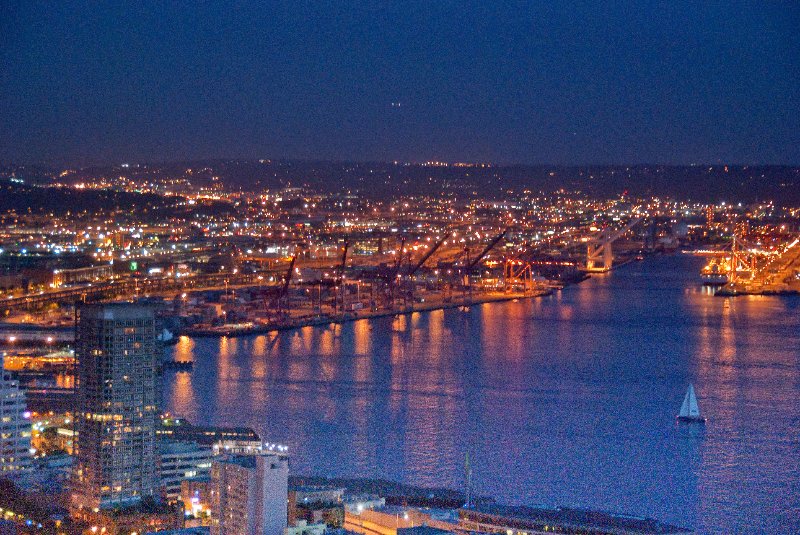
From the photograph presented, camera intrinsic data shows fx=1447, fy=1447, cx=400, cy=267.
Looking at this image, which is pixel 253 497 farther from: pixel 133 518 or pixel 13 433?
pixel 13 433

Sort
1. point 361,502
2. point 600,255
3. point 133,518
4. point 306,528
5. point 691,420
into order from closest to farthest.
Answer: point 306,528, point 133,518, point 361,502, point 691,420, point 600,255

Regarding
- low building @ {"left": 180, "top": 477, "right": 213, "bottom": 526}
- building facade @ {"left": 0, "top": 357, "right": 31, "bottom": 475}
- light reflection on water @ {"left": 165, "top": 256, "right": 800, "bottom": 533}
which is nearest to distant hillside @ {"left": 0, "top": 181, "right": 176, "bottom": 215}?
light reflection on water @ {"left": 165, "top": 256, "right": 800, "bottom": 533}

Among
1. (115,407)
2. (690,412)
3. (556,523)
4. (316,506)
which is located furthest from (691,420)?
(115,407)

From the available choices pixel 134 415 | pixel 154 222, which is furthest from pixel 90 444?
pixel 154 222

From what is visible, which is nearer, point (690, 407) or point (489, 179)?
point (690, 407)

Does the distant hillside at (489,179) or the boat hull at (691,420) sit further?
the distant hillside at (489,179)

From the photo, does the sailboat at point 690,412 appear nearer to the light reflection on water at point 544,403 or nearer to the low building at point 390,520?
the light reflection on water at point 544,403

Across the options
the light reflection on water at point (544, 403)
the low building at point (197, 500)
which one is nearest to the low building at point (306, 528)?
the low building at point (197, 500)

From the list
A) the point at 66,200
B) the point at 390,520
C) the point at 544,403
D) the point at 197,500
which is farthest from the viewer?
the point at 66,200

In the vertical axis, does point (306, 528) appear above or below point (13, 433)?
below
